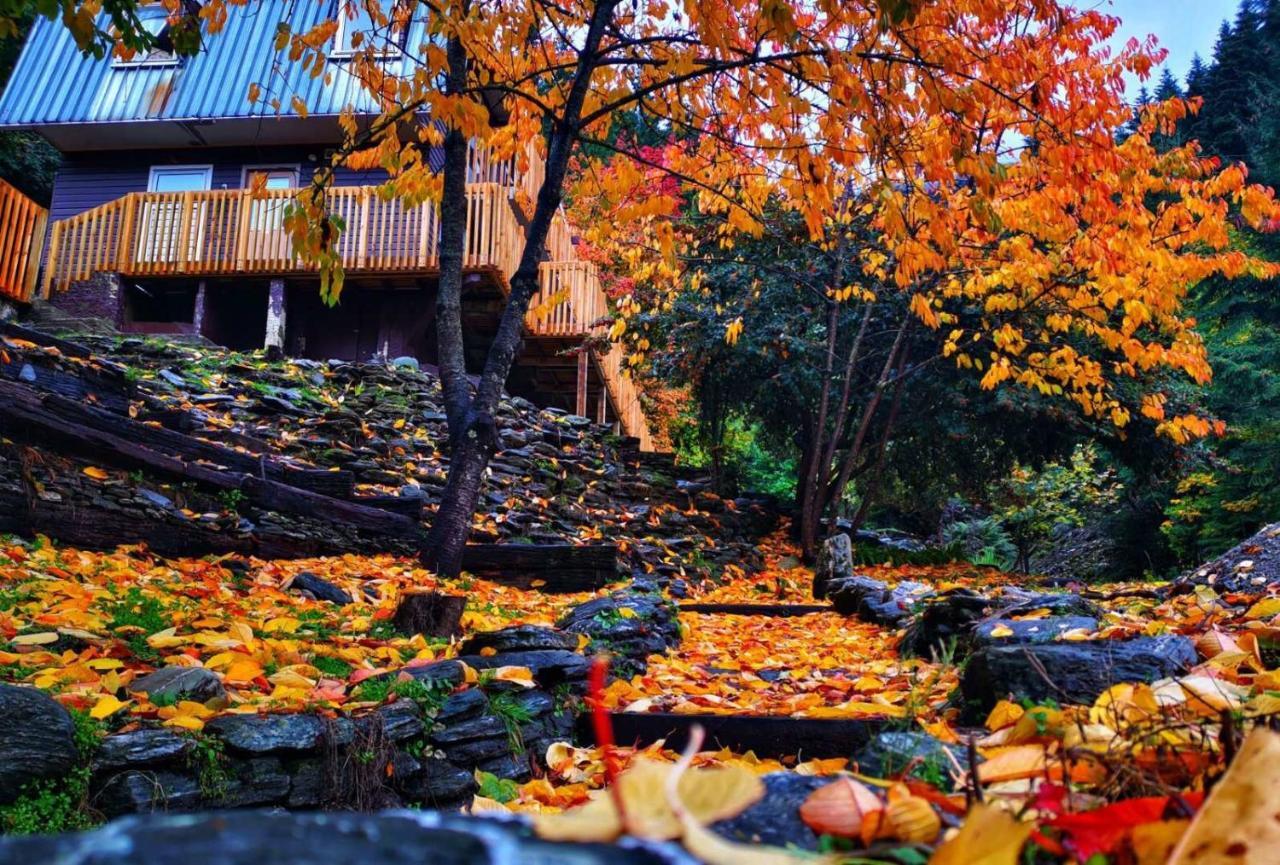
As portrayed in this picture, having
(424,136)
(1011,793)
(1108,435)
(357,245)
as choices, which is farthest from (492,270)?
(1011,793)

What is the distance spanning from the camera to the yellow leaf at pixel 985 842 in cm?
73

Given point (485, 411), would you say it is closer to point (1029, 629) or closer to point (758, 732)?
point (758, 732)

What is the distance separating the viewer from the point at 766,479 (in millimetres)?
24078

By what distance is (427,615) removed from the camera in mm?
4152

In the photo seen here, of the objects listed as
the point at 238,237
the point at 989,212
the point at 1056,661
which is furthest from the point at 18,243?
the point at 1056,661

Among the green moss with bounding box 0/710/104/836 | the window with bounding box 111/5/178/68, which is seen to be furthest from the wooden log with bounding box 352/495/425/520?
the window with bounding box 111/5/178/68

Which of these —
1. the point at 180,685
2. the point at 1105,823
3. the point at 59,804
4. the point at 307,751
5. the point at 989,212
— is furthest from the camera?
the point at 989,212

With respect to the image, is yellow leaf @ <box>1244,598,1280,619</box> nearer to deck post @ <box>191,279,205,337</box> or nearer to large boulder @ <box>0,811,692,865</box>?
large boulder @ <box>0,811,692,865</box>

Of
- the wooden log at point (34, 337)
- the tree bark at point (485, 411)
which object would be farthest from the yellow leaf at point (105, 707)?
the wooden log at point (34, 337)

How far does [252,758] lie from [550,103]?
4.77m

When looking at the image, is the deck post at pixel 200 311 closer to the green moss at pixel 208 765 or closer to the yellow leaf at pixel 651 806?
the green moss at pixel 208 765

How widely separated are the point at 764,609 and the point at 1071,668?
15.3 ft

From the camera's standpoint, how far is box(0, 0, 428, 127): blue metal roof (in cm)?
1480

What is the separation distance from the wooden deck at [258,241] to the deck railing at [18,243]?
58 cm
